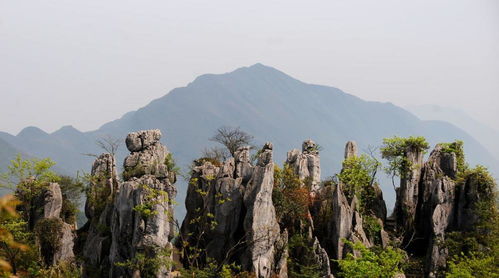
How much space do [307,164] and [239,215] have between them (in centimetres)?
1203

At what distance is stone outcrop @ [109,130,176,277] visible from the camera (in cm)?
3466

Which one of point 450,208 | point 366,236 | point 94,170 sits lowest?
point 366,236

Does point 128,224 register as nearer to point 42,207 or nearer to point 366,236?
point 42,207

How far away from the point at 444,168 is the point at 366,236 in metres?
11.4

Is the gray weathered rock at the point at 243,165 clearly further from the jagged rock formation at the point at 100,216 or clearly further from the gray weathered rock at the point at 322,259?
the jagged rock formation at the point at 100,216

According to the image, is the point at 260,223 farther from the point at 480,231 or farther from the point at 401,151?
the point at 480,231

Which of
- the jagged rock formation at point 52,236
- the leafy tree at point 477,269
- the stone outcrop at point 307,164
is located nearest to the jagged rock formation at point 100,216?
the jagged rock formation at point 52,236

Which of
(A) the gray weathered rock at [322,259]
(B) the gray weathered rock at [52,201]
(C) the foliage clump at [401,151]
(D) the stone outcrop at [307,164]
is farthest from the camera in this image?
(D) the stone outcrop at [307,164]

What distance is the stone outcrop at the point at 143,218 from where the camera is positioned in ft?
114

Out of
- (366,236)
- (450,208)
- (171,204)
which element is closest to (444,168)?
(450,208)

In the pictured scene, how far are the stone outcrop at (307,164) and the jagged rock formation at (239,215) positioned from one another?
604cm

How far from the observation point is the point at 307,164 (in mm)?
47438

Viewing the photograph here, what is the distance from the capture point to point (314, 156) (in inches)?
1889

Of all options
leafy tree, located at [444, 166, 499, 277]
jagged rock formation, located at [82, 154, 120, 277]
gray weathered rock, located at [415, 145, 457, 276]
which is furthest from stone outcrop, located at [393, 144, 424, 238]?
jagged rock formation, located at [82, 154, 120, 277]
